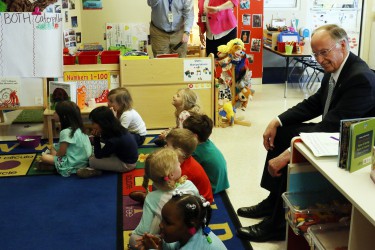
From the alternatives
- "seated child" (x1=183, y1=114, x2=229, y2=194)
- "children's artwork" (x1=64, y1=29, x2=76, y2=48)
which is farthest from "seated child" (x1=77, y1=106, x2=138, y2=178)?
"children's artwork" (x1=64, y1=29, x2=76, y2=48)

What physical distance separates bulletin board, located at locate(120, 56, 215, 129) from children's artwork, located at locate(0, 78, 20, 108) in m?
1.00

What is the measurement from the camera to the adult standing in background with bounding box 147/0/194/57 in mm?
4898

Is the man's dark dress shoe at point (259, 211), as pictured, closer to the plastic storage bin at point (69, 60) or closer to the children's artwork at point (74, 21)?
the plastic storage bin at point (69, 60)

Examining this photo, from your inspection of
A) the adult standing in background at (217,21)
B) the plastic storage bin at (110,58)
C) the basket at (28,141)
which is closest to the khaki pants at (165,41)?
the adult standing in background at (217,21)

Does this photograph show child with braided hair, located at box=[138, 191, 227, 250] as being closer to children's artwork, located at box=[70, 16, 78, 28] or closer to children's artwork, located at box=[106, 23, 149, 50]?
children's artwork, located at box=[70, 16, 78, 28]

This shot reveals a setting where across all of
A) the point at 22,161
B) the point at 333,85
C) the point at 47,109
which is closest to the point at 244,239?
the point at 333,85

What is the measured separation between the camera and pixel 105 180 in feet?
Result: 11.3

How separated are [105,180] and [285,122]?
145 cm

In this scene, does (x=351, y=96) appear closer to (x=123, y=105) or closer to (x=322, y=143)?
(x=322, y=143)

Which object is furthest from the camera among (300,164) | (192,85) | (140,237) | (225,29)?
(225,29)

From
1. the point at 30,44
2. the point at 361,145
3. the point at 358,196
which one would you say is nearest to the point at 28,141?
the point at 30,44

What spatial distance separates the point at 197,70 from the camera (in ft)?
15.0

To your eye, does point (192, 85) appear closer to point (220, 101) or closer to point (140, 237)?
point (220, 101)

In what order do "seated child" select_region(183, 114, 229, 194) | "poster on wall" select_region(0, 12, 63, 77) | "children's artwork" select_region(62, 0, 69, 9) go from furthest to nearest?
"children's artwork" select_region(62, 0, 69, 9) < "poster on wall" select_region(0, 12, 63, 77) < "seated child" select_region(183, 114, 229, 194)
